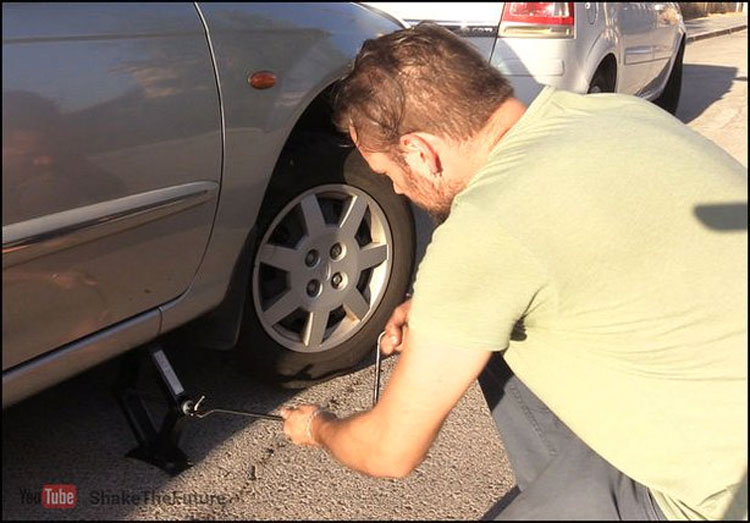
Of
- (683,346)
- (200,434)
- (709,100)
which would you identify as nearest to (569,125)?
(683,346)

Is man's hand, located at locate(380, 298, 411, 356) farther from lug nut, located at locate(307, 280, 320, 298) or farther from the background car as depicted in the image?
the background car

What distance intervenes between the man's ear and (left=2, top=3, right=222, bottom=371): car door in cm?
73

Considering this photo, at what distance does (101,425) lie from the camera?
2.64 m

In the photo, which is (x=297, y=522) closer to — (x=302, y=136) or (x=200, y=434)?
(x=200, y=434)

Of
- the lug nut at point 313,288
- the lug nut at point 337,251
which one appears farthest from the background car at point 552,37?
the lug nut at point 313,288

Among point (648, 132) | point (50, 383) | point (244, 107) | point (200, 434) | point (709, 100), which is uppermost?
point (648, 132)

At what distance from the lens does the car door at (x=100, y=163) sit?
188 centimetres

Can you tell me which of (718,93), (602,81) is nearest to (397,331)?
(602,81)

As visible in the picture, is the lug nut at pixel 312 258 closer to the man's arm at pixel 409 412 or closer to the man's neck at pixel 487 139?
the man's arm at pixel 409 412

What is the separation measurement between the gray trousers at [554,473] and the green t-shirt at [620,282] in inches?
3.4

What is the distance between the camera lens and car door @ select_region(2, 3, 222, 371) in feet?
6.16

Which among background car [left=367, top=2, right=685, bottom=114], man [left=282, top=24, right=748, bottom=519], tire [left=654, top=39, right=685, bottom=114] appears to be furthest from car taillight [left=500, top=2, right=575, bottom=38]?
tire [left=654, top=39, right=685, bottom=114]

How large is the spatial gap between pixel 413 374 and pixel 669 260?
17.0 inches

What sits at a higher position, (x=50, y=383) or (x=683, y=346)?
(x=683, y=346)
